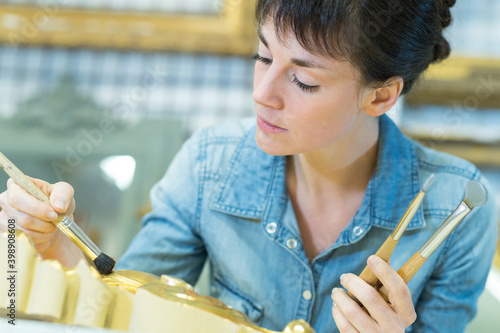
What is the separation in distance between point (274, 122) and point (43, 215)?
0.23 meters

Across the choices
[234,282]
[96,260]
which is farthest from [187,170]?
[96,260]

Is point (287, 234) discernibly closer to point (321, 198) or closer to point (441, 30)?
point (321, 198)

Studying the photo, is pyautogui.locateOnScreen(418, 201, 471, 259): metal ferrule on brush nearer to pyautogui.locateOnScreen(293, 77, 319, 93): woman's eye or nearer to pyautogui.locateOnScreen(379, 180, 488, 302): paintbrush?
pyautogui.locateOnScreen(379, 180, 488, 302): paintbrush

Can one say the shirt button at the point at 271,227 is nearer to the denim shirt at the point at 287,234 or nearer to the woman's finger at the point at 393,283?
the denim shirt at the point at 287,234

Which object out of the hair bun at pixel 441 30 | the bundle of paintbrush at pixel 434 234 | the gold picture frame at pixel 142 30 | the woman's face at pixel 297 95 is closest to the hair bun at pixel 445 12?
the hair bun at pixel 441 30

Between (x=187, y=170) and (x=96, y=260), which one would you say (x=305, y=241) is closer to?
(x=187, y=170)

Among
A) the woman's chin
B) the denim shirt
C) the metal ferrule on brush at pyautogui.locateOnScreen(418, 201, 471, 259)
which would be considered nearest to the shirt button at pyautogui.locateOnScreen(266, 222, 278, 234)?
the denim shirt

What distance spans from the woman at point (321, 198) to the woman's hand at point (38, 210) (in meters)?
0.20

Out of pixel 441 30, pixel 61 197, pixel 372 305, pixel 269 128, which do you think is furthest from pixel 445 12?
pixel 61 197

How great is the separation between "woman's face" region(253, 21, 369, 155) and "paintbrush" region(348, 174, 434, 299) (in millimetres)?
136

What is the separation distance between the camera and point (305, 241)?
0.67 meters

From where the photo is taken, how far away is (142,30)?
4.05 ft

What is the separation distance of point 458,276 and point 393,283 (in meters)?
0.26

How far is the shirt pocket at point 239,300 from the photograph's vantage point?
678 mm
